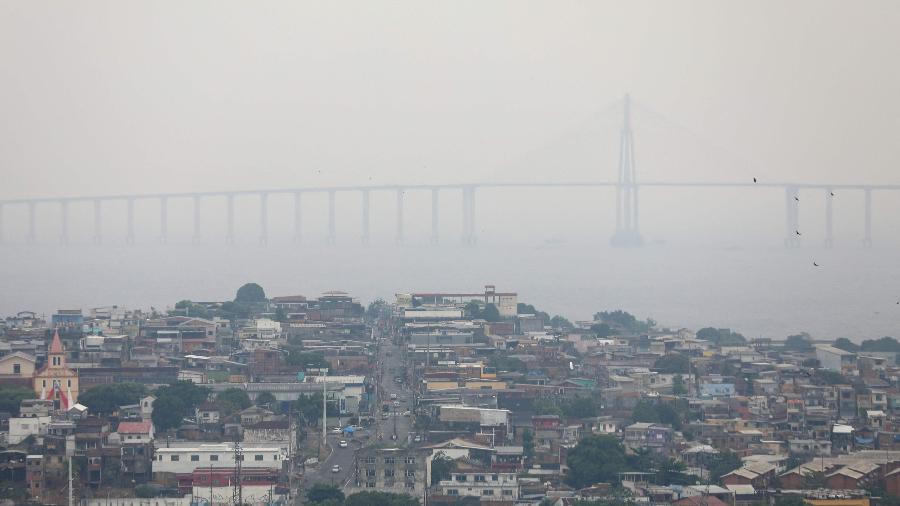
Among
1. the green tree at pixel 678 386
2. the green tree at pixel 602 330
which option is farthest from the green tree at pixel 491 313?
the green tree at pixel 678 386

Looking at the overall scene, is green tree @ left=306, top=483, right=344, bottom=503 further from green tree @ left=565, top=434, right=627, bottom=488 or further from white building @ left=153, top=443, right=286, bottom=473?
green tree @ left=565, top=434, right=627, bottom=488

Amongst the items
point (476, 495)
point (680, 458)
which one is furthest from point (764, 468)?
point (476, 495)

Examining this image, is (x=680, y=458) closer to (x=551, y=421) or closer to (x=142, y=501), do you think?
(x=551, y=421)

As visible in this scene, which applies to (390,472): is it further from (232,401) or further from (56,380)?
(56,380)

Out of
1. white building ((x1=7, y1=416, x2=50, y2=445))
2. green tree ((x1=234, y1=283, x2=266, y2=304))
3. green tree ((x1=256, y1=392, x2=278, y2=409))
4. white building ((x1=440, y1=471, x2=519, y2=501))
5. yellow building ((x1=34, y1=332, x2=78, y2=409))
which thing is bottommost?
white building ((x1=440, y1=471, x2=519, y2=501))

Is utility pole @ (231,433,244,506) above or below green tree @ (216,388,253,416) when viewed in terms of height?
below

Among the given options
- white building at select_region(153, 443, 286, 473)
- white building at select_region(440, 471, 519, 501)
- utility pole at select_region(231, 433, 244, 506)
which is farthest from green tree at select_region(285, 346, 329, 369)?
white building at select_region(440, 471, 519, 501)

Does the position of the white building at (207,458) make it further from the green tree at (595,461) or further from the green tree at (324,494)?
the green tree at (595,461)
